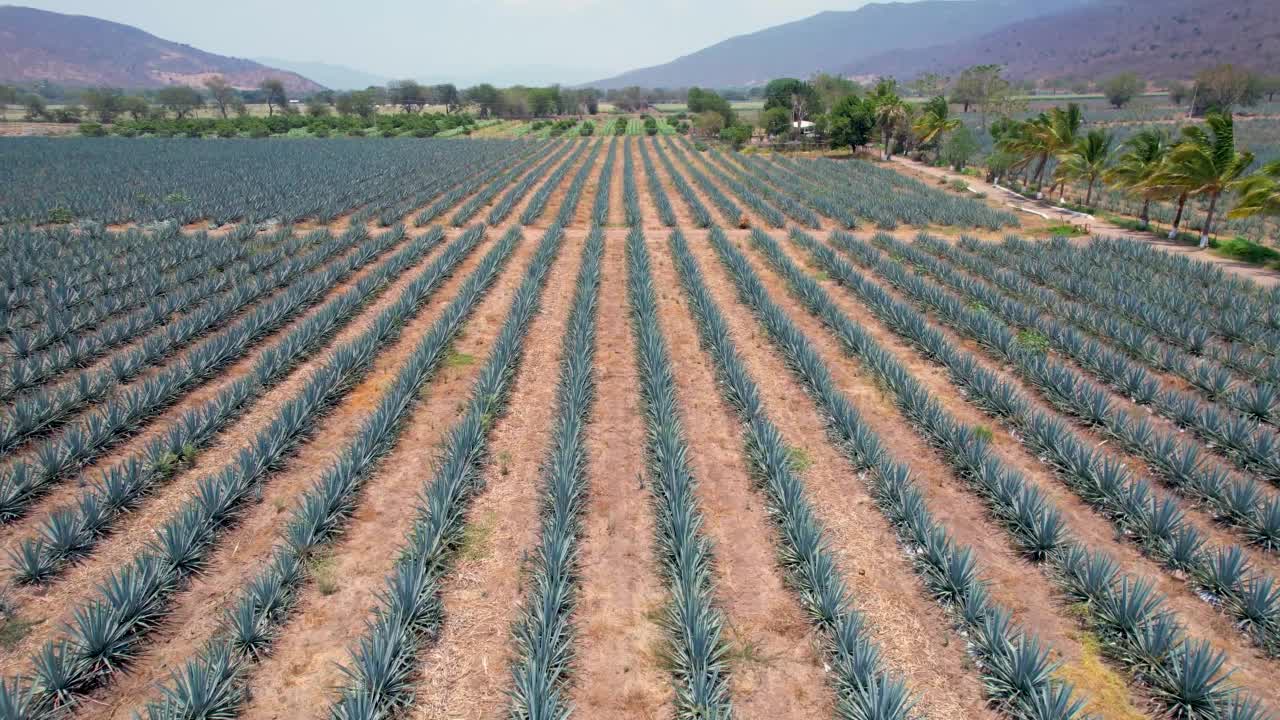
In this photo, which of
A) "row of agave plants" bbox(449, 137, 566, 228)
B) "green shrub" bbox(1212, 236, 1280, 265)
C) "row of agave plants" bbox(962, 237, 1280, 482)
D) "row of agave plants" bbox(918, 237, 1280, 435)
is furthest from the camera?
"row of agave plants" bbox(449, 137, 566, 228)

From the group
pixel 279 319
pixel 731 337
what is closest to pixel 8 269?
pixel 279 319

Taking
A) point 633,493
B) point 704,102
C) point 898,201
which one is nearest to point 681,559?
point 633,493

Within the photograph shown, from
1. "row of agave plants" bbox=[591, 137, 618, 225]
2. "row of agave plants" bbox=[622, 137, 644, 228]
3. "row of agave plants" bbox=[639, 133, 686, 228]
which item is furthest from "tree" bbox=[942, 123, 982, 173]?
"row of agave plants" bbox=[591, 137, 618, 225]

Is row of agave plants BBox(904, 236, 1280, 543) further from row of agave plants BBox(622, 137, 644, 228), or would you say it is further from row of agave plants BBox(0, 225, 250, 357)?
row of agave plants BBox(0, 225, 250, 357)

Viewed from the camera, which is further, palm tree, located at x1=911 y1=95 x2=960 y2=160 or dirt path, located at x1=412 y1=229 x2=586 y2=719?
palm tree, located at x1=911 y1=95 x2=960 y2=160

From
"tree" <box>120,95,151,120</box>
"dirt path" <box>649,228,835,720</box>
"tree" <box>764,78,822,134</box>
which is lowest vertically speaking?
"dirt path" <box>649,228,835,720</box>

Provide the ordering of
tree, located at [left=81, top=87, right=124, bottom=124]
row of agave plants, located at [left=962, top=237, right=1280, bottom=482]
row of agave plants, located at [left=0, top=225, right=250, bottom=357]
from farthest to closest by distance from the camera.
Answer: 1. tree, located at [left=81, top=87, right=124, bottom=124]
2. row of agave plants, located at [left=0, top=225, right=250, bottom=357]
3. row of agave plants, located at [left=962, top=237, right=1280, bottom=482]

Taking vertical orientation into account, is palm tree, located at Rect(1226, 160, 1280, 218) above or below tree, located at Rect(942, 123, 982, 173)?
below
